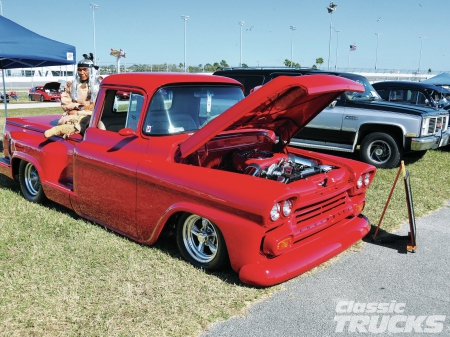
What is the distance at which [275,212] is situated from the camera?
324 cm

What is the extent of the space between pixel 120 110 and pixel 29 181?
2.03 m

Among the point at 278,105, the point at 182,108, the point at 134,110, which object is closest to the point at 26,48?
the point at 134,110

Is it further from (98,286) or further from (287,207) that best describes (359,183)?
(98,286)

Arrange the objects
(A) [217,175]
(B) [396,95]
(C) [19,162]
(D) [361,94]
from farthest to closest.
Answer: (B) [396,95] < (D) [361,94] < (C) [19,162] < (A) [217,175]

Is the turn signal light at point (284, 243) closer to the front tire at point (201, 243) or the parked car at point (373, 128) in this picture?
the front tire at point (201, 243)

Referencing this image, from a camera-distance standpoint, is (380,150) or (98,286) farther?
(380,150)

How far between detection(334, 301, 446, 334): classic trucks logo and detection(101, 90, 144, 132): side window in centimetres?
250

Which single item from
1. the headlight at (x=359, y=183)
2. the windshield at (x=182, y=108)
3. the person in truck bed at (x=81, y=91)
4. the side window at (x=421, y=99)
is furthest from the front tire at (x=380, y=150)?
the person in truck bed at (x=81, y=91)

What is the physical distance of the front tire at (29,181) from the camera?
567 cm

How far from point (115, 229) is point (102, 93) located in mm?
1442

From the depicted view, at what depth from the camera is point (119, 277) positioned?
363cm

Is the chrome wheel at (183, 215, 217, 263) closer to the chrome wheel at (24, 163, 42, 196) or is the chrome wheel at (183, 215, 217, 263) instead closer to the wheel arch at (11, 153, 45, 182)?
the wheel arch at (11, 153, 45, 182)

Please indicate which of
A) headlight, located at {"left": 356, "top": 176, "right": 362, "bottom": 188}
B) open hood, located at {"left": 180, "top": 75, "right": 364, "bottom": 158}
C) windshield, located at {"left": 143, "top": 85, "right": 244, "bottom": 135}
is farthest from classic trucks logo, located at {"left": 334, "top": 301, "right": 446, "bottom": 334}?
windshield, located at {"left": 143, "top": 85, "right": 244, "bottom": 135}

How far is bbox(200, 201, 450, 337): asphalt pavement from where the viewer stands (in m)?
3.01
